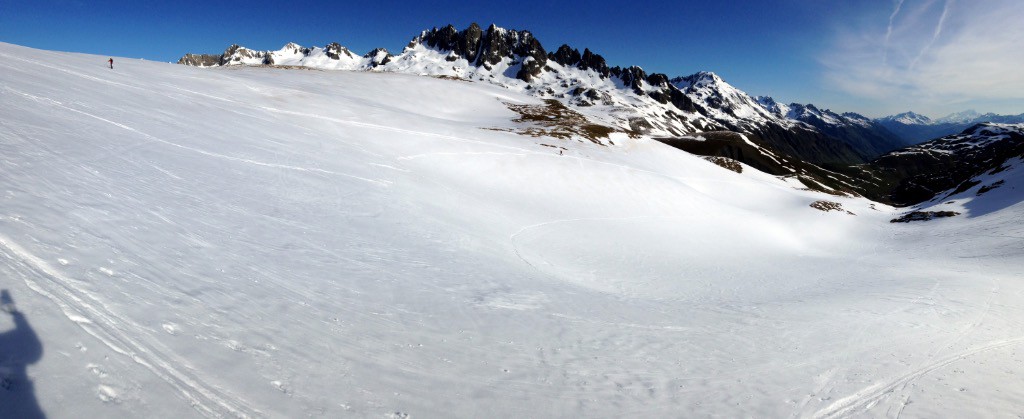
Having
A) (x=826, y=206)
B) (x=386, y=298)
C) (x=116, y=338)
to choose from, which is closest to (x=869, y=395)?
(x=386, y=298)

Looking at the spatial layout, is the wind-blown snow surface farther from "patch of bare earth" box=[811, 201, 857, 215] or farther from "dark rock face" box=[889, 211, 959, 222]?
"dark rock face" box=[889, 211, 959, 222]

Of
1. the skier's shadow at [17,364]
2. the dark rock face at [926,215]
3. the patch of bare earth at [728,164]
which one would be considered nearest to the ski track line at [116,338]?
the skier's shadow at [17,364]

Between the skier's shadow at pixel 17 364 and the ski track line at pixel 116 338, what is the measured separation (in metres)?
0.54

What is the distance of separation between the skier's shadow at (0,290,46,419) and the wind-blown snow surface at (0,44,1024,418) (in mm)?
50

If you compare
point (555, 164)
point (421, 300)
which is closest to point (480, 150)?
point (555, 164)

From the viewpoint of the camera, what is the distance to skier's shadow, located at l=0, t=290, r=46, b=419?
429cm

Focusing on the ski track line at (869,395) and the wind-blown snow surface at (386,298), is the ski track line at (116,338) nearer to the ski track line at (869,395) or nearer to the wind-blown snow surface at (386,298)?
the wind-blown snow surface at (386,298)

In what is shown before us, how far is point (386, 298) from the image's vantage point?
10047 millimetres

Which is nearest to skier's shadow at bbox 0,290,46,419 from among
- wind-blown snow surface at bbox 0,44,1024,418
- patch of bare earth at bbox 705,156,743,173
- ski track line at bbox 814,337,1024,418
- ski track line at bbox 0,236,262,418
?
wind-blown snow surface at bbox 0,44,1024,418

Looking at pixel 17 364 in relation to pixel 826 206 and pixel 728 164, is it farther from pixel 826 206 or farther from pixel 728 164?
pixel 728 164

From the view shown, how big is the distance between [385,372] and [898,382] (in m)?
11.9

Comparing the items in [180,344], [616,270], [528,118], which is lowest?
[616,270]

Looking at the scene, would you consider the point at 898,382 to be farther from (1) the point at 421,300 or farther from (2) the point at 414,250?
(2) the point at 414,250

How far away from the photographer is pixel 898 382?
9.49 m
